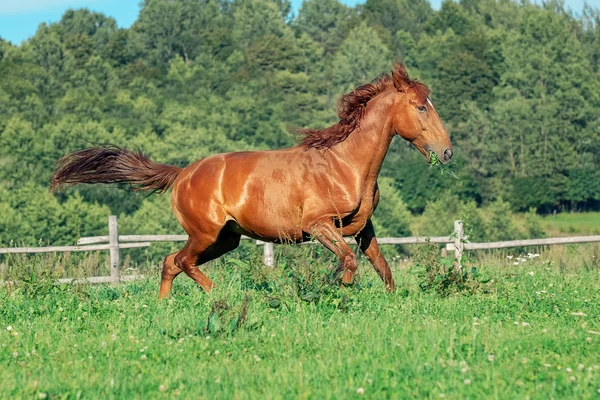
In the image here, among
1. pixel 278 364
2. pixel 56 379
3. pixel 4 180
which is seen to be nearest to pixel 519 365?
pixel 278 364

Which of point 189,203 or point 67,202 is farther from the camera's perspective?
point 67,202

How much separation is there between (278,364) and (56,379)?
4.75 feet

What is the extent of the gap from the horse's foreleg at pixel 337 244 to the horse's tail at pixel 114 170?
2.43 m

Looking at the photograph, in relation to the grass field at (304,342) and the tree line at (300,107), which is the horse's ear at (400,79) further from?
the tree line at (300,107)

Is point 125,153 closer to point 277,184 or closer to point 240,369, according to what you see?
point 277,184

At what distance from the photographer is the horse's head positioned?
31.6 ft

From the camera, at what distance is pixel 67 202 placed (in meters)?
58.4

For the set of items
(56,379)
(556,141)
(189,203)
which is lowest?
(56,379)

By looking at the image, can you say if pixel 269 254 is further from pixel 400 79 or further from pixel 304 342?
pixel 304 342

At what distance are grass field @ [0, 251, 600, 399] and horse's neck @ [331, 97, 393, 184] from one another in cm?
121

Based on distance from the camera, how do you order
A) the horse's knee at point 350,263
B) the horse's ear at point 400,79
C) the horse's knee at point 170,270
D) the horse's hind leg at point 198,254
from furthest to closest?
the horse's knee at point 170,270
the horse's hind leg at point 198,254
the horse's ear at point 400,79
the horse's knee at point 350,263

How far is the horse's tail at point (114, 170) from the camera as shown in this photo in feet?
37.6

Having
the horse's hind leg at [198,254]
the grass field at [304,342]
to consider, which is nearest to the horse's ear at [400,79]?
the grass field at [304,342]

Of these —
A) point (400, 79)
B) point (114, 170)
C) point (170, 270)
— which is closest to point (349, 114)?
point (400, 79)
